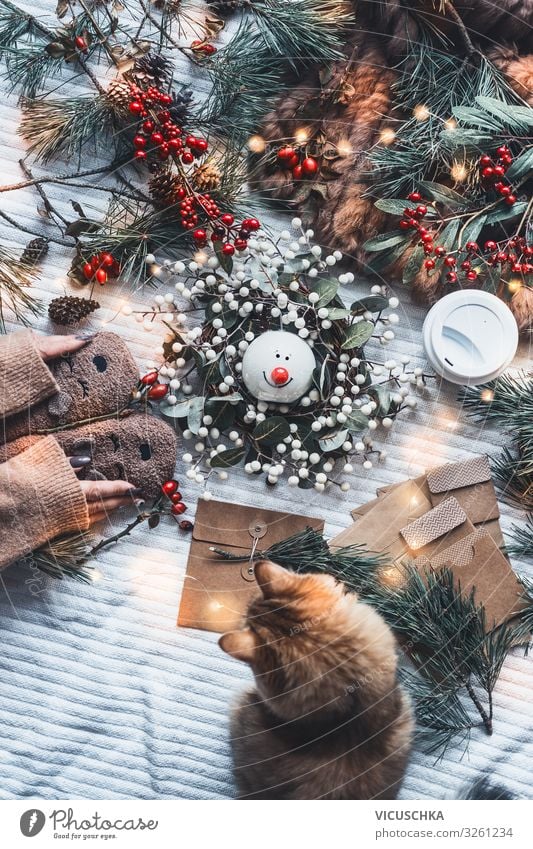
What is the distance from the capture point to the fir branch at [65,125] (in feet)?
2.40

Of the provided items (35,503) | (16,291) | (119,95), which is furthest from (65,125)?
(35,503)

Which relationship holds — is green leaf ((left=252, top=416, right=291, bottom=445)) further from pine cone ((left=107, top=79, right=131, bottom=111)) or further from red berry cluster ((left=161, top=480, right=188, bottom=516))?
pine cone ((left=107, top=79, right=131, bottom=111))

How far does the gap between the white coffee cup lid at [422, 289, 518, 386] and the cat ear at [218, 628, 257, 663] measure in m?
0.32

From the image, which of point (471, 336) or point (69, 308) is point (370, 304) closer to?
point (471, 336)

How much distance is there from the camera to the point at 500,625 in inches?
26.7

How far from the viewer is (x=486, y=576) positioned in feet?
2.25

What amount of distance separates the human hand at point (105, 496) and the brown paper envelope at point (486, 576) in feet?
0.93

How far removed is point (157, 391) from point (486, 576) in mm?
365

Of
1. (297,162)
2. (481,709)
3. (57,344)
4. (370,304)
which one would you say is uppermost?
Answer: (297,162)

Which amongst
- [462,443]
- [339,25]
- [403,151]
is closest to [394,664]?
[462,443]

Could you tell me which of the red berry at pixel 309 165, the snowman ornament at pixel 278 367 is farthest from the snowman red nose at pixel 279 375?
the red berry at pixel 309 165

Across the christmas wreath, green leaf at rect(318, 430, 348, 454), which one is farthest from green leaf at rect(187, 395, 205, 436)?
green leaf at rect(318, 430, 348, 454)

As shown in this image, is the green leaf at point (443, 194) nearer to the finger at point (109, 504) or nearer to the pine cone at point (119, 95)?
the pine cone at point (119, 95)

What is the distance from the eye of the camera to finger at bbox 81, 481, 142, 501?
0.69m
